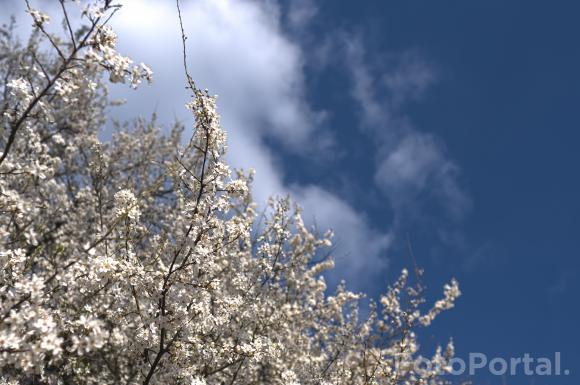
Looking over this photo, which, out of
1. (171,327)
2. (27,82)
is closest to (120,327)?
(171,327)

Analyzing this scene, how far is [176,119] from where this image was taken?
18.1m

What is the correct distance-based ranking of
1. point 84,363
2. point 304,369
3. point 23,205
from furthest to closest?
point 304,369 < point 84,363 < point 23,205

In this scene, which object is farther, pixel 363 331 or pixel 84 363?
pixel 363 331

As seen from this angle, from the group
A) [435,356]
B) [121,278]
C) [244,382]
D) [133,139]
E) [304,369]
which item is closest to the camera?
[121,278]

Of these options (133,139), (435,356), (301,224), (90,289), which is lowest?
(90,289)

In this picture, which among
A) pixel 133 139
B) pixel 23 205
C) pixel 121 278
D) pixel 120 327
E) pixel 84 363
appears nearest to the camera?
pixel 23 205

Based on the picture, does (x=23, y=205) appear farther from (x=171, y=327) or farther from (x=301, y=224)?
(x=301, y=224)

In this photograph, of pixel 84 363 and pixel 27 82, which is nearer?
pixel 27 82

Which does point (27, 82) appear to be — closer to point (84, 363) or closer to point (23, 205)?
point (23, 205)

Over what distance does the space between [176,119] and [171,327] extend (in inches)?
499

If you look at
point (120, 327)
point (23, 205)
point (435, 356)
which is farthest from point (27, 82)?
point (435, 356)

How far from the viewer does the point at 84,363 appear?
8602mm

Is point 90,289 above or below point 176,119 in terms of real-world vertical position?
below

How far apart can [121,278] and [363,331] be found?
1033 centimetres
